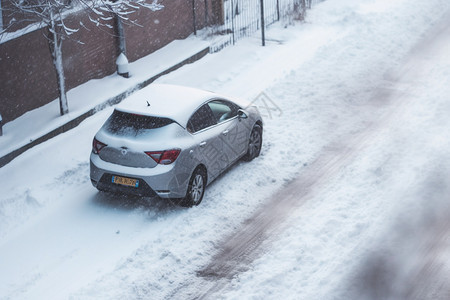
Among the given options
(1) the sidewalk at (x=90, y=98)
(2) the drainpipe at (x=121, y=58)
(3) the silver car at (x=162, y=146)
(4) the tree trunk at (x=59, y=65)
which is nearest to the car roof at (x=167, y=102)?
(3) the silver car at (x=162, y=146)

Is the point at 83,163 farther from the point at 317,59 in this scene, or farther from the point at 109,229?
the point at 317,59

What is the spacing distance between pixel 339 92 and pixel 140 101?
6.59 metres

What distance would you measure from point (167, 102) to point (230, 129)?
1347 mm

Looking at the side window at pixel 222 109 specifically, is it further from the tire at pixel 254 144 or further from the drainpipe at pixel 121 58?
the drainpipe at pixel 121 58

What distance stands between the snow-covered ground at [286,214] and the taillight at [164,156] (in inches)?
37.3

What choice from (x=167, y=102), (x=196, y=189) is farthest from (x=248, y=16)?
(x=196, y=189)

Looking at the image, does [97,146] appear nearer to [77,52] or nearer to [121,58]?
[77,52]

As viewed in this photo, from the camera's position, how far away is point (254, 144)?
12.9 m

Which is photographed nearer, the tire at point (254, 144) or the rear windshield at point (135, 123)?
the rear windshield at point (135, 123)

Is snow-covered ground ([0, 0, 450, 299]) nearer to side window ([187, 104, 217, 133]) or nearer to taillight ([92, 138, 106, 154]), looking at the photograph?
taillight ([92, 138, 106, 154])

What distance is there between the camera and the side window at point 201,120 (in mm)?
11126

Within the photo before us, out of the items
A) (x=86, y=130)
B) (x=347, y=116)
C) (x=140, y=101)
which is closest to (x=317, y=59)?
(x=347, y=116)

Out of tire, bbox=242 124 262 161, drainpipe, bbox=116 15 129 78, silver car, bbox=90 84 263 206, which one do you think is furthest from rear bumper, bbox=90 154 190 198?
drainpipe, bbox=116 15 129 78

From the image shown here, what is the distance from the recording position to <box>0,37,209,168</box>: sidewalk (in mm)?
A: 13406
